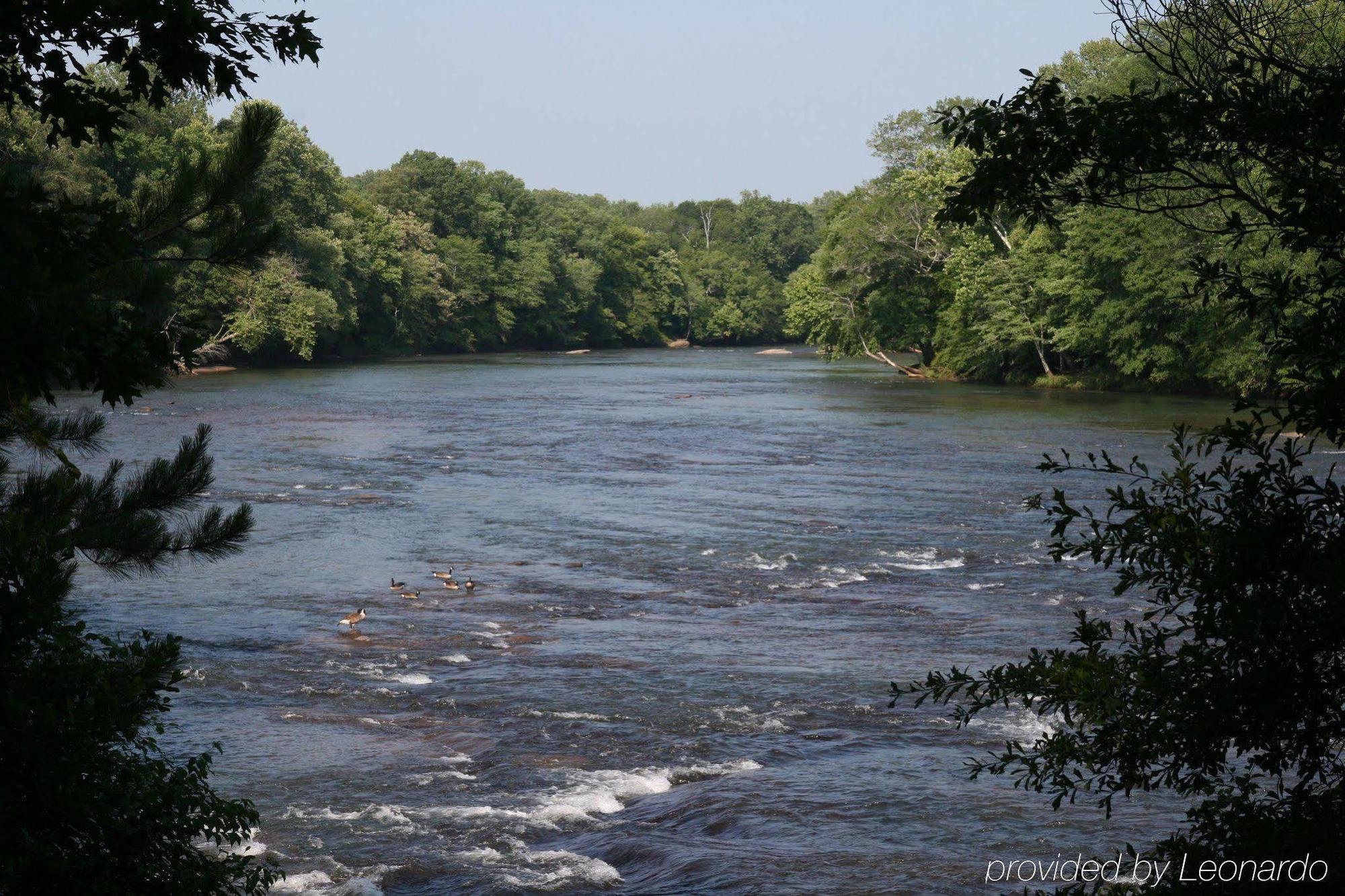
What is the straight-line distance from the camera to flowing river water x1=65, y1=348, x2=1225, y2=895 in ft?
27.8

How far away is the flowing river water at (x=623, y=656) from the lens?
8477mm

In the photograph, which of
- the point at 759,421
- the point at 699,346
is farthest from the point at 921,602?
the point at 699,346

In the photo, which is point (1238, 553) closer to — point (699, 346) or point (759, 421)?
point (759, 421)

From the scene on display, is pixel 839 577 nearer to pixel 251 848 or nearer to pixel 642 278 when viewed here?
pixel 251 848

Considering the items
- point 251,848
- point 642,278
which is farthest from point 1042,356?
point 642,278

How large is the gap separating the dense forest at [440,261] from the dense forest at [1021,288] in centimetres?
2347

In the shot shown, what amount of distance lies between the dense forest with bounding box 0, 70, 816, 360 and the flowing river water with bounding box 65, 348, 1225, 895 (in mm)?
16914

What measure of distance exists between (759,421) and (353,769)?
28450 millimetres

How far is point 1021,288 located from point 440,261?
43588 millimetres

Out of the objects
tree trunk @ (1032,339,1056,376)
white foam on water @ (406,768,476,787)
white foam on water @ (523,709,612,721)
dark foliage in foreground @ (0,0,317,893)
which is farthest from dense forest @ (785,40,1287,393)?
dark foliage in foreground @ (0,0,317,893)

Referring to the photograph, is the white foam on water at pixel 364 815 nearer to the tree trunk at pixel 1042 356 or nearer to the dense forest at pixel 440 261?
the dense forest at pixel 440 261

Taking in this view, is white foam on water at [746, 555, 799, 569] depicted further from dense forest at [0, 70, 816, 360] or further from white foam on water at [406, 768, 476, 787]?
dense forest at [0, 70, 816, 360]

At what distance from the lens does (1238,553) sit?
420 centimetres

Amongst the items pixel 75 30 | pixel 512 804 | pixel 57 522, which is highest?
pixel 75 30
